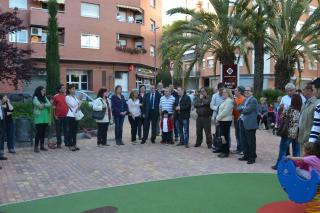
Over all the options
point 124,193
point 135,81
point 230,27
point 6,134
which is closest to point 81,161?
point 6,134

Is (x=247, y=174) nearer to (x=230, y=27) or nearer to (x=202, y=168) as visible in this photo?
(x=202, y=168)

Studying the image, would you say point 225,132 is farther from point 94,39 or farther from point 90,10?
point 90,10

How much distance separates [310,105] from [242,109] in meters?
3.02

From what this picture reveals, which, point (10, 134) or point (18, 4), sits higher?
point (18, 4)

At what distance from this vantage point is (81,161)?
1039 cm

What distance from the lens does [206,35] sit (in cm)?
2130

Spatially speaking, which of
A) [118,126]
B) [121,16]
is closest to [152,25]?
[121,16]

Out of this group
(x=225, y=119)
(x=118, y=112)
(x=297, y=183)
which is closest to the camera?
(x=297, y=183)

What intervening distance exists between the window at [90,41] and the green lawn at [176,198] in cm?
3270

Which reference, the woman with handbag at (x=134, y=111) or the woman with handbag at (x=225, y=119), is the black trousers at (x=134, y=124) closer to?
the woman with handbag at (x=134, y=111)

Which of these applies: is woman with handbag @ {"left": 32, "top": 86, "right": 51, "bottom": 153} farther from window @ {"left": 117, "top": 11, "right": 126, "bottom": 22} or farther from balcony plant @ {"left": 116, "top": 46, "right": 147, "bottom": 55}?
window @ {"left": 117, "top": 11, "right": 126, "bottom": 22}

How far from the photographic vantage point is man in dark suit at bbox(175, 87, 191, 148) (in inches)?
504

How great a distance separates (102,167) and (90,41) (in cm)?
3138

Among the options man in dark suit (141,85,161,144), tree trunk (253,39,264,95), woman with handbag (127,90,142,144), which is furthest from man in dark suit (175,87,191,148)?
tree trunk (253,39,264,95)
